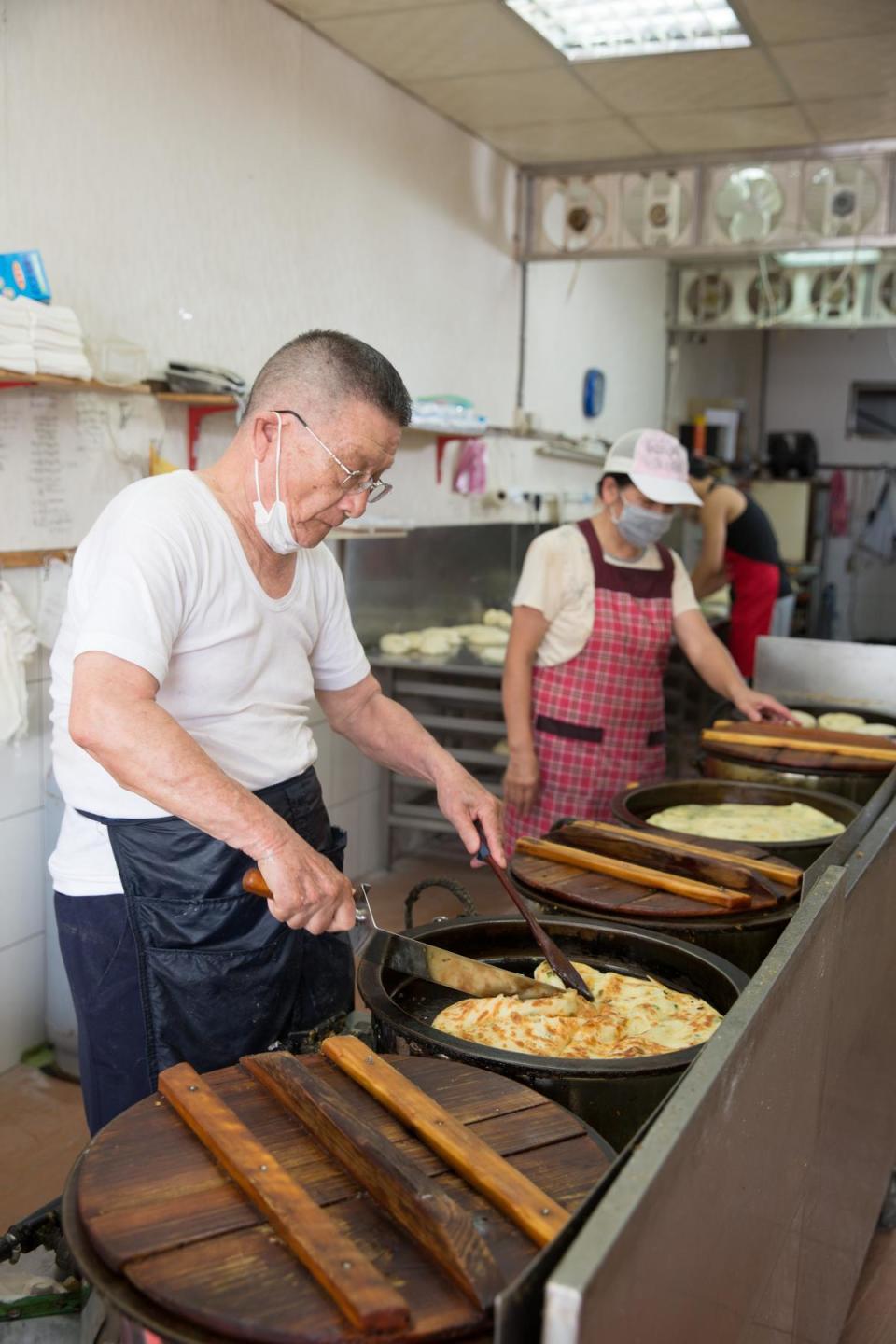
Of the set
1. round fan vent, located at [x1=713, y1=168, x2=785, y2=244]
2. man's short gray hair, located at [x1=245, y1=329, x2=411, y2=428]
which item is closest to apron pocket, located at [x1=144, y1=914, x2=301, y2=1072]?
man's short gray hair, located at [x1=245, y1=329, x2=411, y2=428]

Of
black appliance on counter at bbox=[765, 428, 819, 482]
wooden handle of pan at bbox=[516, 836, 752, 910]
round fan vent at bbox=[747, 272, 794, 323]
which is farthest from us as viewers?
black appliance on counter at bbox=[765, 428, 819, 482]

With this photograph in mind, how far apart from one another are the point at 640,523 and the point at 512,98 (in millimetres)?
2875

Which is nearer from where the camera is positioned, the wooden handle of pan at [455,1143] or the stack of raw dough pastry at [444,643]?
the wooden handle of pan at [455,1143]

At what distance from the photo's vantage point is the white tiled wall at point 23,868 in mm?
3363

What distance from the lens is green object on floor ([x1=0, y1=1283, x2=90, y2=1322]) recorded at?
5.06 ft

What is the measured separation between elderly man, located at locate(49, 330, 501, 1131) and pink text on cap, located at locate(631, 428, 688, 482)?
1.44 m

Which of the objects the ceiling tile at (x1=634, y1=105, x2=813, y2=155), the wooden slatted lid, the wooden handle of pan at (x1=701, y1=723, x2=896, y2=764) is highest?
the ceiling tile at (x1=634, y1=105, x2=813, y2=155)

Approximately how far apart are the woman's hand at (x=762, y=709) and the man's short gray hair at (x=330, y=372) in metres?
1.78

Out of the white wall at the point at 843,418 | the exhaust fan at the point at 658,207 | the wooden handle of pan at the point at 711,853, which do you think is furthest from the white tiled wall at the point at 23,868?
the white wall at the point at 843,418

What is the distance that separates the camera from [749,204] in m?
5.78

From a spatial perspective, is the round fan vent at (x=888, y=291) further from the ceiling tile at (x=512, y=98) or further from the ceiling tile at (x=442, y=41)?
the ceiling tile at (x=442, y=41)

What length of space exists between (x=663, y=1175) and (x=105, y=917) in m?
1.20

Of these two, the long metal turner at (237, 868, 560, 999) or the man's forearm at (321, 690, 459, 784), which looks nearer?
the long metal turner at (237, 868, 560, 999)

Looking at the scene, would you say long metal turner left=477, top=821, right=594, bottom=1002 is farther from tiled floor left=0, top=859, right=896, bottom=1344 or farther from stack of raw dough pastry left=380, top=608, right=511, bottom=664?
stack of raw dough pastry left=380, top=608, right=511, bottom=664
